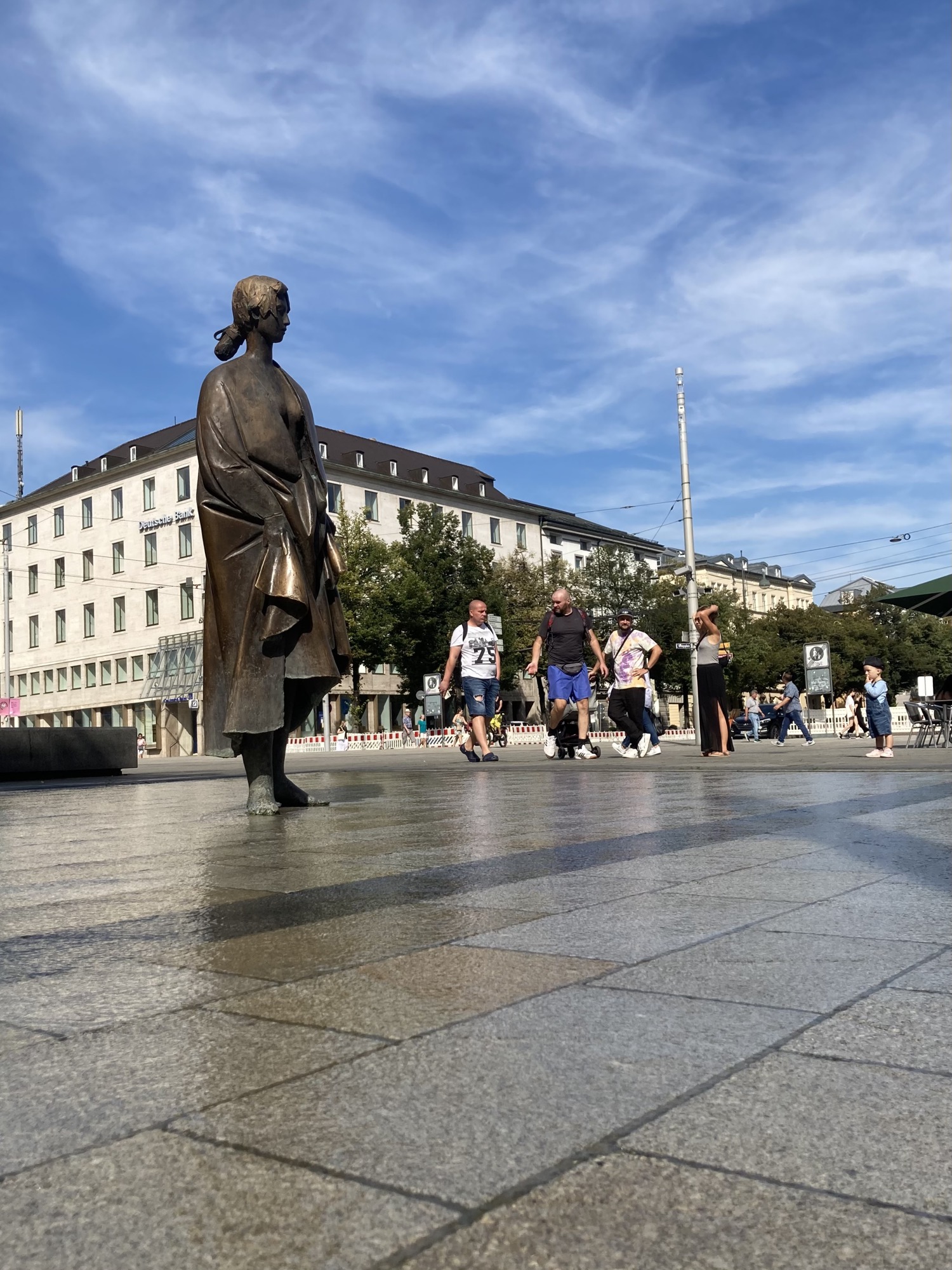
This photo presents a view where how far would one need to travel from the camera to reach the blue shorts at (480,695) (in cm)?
1454

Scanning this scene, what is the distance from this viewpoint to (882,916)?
124 inches

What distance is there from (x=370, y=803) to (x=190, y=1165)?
20.1 feet

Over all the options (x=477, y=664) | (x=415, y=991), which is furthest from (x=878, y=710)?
(x=415, y=991)

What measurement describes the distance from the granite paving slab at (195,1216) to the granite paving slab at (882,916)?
180 cm

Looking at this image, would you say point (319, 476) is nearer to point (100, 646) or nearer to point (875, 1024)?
point (875, 1024)

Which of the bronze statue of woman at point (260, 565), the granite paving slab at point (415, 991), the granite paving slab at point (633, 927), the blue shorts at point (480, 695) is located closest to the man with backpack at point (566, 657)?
the blue shorts at point (480, 695)

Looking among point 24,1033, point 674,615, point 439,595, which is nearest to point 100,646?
point 439,595

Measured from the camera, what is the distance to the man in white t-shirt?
568 inches

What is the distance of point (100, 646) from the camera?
71.5 meters

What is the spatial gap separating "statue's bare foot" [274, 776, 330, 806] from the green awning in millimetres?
12597

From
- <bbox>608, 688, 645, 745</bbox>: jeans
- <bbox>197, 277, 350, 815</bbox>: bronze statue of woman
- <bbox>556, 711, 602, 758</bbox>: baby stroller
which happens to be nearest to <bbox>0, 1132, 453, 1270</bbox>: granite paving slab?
<bbox>197, 277, 350, 815</bbox>: bronze statue of woman

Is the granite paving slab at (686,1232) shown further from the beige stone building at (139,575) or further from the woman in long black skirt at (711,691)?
the beige stone building at (139,575)

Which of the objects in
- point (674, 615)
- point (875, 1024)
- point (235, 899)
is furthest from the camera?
point (674, 615)

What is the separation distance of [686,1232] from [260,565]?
5509mm
